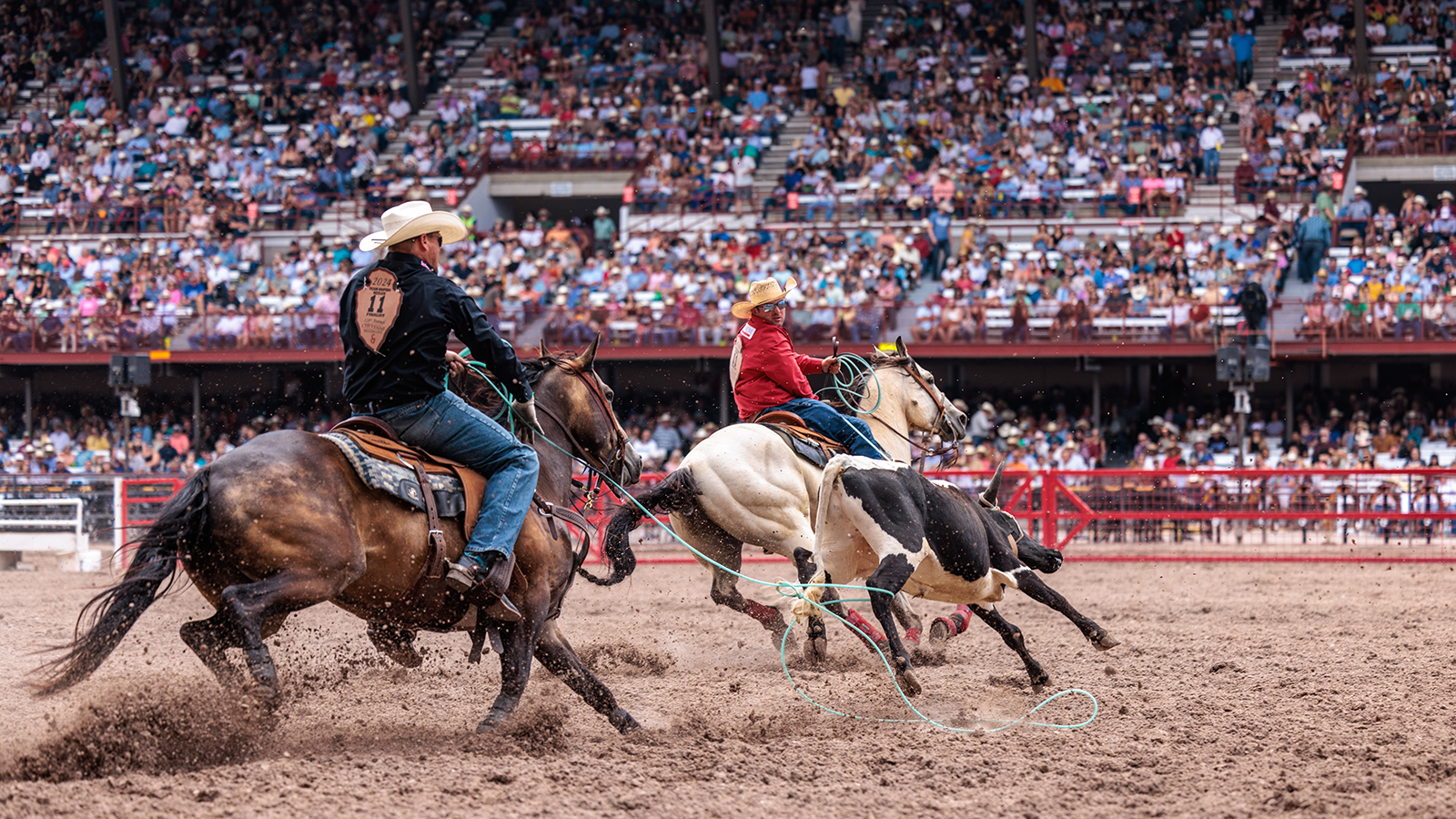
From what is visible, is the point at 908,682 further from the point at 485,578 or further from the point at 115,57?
the point at 115,57

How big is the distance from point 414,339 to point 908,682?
2963 mm

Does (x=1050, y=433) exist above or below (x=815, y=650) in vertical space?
below

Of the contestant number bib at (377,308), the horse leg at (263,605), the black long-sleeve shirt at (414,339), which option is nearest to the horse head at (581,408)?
the black long-sleeve shirt at (414,339)

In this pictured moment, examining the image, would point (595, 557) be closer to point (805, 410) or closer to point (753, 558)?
point (753, 558)

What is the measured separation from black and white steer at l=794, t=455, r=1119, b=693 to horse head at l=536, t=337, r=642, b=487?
115 centimetres

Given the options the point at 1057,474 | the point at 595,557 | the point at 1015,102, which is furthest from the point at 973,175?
the point at 595,557

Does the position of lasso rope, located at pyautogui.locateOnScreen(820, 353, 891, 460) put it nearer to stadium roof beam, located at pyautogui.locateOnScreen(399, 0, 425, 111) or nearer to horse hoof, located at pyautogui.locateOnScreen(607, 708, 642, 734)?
horse hoof, located at pyautogui.locateOnScreen(607, 708, 642, 734)

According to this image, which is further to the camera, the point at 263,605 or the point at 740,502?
the point at 740,502

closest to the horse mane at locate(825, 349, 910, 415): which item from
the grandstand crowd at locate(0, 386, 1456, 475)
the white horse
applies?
the white horse

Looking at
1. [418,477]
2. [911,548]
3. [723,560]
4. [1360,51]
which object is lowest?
[723,560]

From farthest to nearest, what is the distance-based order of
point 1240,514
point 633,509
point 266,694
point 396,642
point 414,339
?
point 1240,514 < point 633,509 < point 396,642 < point 414,339 < point 266,694

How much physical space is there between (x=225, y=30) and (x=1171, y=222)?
22.4 m

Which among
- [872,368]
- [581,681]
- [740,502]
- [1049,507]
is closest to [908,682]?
[581,681]

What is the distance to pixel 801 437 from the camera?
29.0 feet
